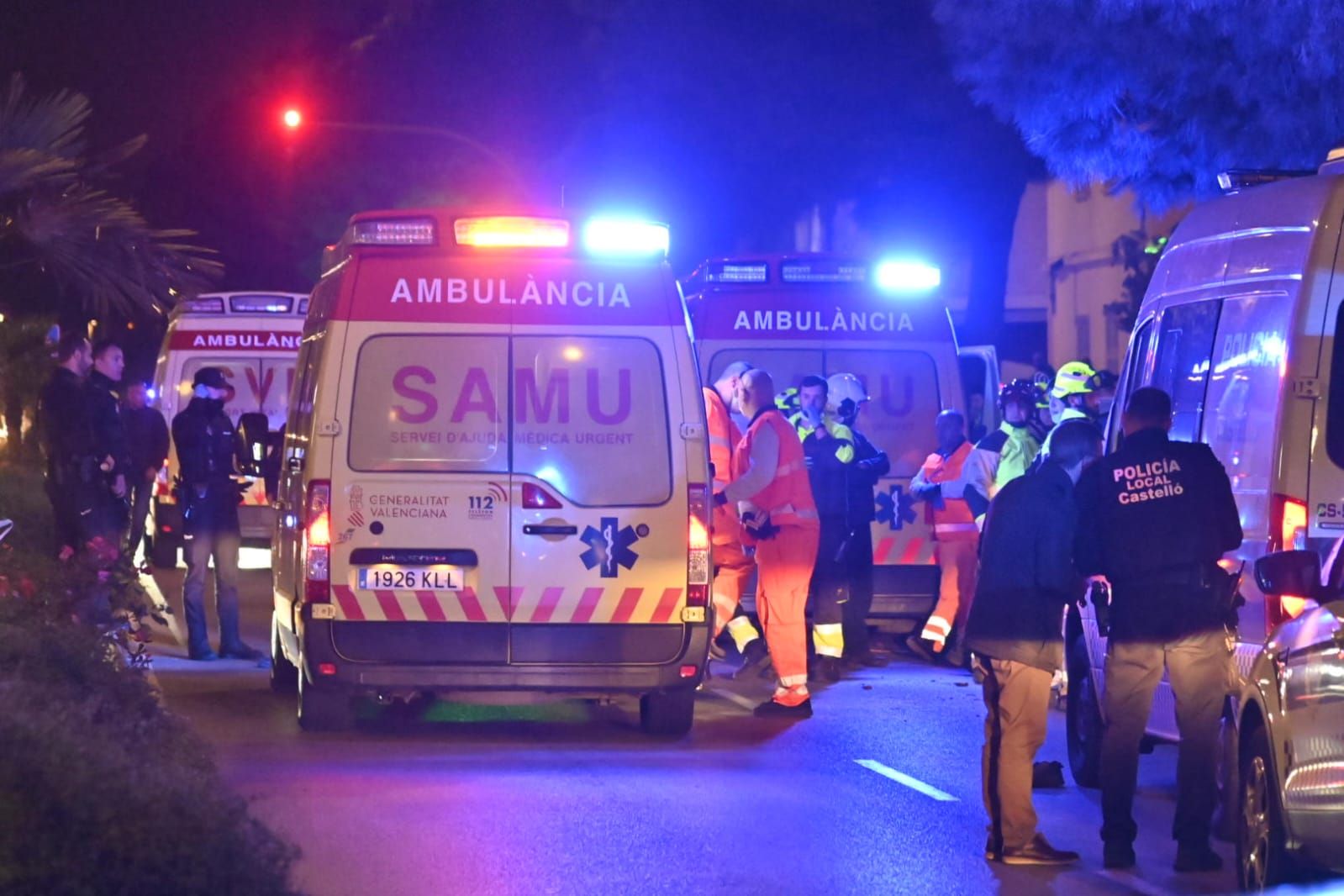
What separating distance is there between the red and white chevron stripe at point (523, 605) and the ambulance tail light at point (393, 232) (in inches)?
64.6

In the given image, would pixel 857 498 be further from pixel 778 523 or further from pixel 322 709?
pixel 322 709

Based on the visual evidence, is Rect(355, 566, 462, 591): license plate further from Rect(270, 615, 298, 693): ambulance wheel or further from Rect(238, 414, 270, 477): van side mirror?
Rect(238, 414, 270, 477): van side mirror

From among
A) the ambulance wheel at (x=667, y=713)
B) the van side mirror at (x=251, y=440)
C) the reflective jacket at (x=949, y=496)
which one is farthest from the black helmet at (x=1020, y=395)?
the van side mirror at (x=251, y=440)

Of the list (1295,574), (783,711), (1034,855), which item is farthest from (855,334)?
(1295,574)

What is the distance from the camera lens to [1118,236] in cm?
3158

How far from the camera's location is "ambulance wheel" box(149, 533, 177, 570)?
18.4 meters

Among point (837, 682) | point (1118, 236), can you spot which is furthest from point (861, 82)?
point (837, 682)

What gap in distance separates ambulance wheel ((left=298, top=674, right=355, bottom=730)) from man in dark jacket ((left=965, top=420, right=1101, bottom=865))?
353 centimetres

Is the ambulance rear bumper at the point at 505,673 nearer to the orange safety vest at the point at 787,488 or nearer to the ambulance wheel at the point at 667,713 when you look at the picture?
the ambulance wheel at the point at 667,713

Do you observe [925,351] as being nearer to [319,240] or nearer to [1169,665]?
[1169,665]

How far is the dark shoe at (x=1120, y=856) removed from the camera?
7691 millimetres

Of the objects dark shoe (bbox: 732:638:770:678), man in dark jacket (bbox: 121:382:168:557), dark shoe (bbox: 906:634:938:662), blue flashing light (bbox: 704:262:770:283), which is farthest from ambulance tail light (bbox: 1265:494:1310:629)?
man in dark jacket (bbox: 121:382:168:557)

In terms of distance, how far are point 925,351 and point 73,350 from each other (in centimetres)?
573

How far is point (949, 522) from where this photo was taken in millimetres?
14078
